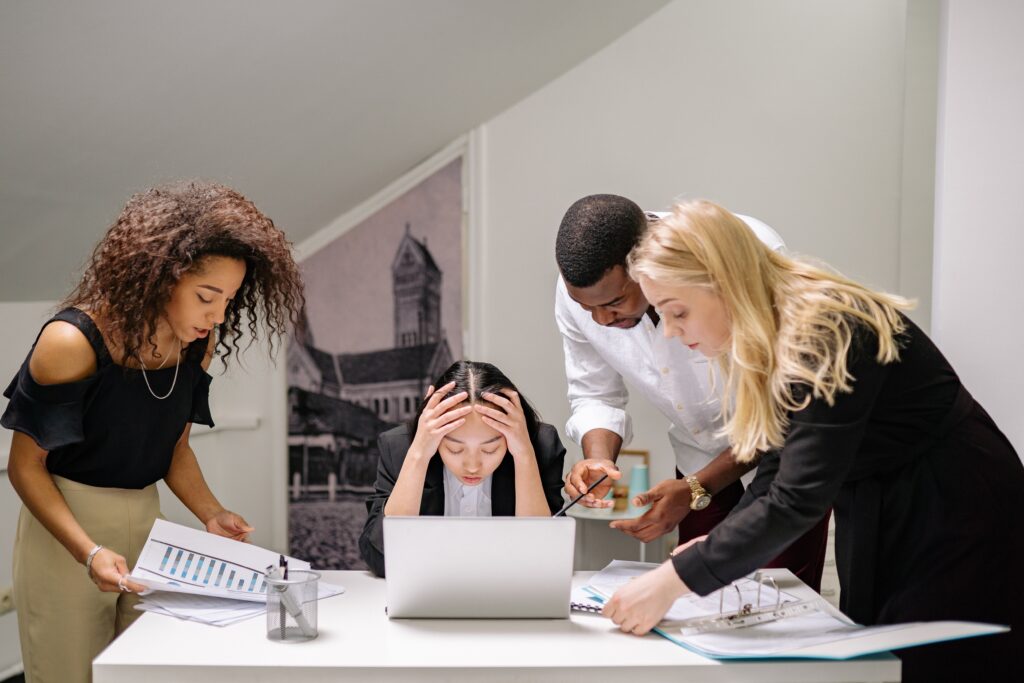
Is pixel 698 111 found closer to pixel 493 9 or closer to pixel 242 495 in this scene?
pixel 493 9

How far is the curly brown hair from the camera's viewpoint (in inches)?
66.1

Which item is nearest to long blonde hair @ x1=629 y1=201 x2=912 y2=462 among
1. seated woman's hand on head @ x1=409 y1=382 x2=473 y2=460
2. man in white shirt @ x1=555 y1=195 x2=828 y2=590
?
man in white shirt @ x1=555 y1=195 x2=828 y2=590

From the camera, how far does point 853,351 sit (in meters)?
1.31

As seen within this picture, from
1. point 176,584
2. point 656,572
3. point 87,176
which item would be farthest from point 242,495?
point 656,572

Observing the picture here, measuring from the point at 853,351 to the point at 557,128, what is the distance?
8.73ft

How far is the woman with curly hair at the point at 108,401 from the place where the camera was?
165 centimetres

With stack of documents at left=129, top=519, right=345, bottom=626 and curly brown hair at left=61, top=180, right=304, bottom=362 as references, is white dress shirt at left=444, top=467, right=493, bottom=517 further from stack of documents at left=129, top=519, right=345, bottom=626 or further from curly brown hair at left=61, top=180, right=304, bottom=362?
curly brown hair at left=61, top=180, right=304, bottom=362

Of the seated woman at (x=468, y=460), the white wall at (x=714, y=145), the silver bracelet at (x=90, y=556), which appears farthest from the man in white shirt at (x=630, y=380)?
the white wall at (x=714, y=145)

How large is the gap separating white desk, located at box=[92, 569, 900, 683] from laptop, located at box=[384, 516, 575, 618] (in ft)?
0.11

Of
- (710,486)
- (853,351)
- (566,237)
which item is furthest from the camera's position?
(710,486)

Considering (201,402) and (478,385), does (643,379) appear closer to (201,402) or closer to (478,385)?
(478,385)

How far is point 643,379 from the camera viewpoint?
2078 mm

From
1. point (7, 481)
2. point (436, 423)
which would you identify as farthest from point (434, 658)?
point (7, 481)

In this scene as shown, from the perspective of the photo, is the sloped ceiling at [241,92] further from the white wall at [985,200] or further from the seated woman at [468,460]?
the white wall at [985,200]
